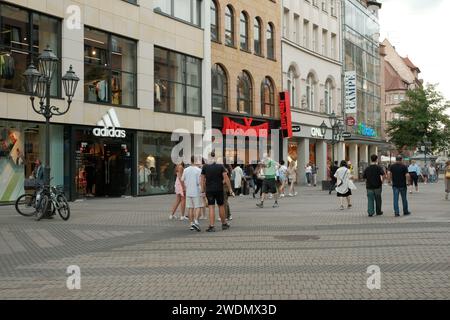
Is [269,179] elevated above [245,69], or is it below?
below

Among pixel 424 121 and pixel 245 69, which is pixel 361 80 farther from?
pixel 245 69

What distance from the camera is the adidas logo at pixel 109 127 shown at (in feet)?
83.0

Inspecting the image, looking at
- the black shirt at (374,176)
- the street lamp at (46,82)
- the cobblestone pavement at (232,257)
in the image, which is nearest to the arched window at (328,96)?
the black shirt at (374,176)

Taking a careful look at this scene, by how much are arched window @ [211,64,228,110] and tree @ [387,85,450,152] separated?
3367 centimetres

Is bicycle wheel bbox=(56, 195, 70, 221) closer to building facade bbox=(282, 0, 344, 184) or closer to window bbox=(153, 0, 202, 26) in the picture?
window bbox=(153, 0, 202, 26)

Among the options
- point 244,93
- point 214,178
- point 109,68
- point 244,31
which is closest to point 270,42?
point 244,31

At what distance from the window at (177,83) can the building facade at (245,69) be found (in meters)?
1.75

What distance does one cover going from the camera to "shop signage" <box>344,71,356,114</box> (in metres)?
52.6

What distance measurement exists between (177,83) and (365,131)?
32243mm

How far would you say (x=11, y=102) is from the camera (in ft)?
69.5

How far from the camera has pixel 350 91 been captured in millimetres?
52594
